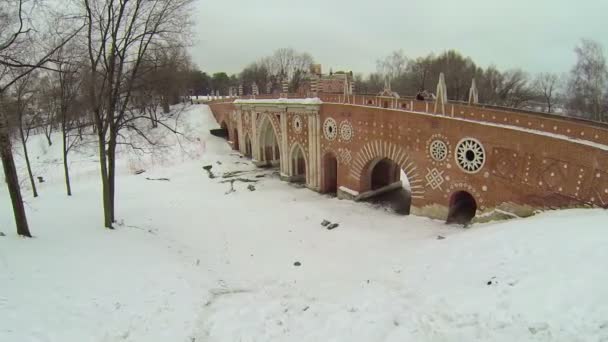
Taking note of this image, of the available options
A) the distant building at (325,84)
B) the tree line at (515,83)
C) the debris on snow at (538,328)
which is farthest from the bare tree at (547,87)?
the debris on snow at (538,328)

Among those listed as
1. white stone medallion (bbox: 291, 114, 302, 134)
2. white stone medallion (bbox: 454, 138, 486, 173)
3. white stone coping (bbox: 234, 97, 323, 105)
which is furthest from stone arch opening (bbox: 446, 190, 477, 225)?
white stone medallion (bbox: 291, 114, 302, 134)

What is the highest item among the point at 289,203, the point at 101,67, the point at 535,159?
the point at 101,67

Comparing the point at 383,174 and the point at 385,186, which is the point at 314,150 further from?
the point at 385,186

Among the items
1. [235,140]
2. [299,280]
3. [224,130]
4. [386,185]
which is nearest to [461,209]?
[386,185]

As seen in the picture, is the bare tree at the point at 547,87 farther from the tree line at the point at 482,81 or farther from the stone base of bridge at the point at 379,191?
the stone base of bridge at the point at 379,191

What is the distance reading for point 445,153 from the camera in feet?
43.2

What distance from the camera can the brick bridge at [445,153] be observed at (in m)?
9.47

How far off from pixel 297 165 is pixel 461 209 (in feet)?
37.2

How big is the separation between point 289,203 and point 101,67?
1023 cm

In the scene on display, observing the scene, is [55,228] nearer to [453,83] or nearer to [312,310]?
[312,310]

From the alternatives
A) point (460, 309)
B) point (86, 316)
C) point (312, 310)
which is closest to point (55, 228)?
point (86, 316)

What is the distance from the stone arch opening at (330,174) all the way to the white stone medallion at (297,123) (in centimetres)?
284

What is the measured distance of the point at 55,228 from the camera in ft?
33.7

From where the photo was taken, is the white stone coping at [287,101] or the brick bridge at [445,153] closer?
the brick bridge at [445,153]
